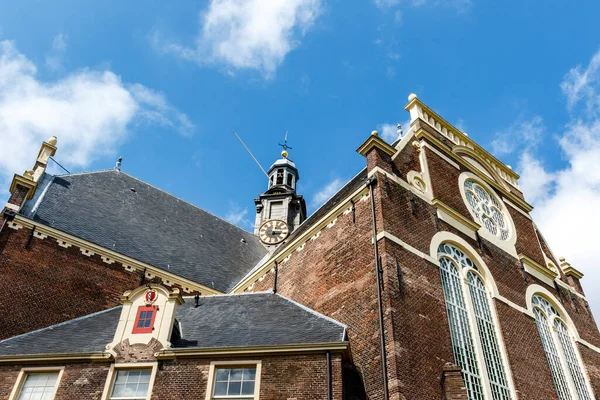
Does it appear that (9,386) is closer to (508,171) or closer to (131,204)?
(131,204)

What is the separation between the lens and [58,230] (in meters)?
18.5

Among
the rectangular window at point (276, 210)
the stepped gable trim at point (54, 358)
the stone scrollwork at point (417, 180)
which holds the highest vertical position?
the rectangular window at point (276, 210)

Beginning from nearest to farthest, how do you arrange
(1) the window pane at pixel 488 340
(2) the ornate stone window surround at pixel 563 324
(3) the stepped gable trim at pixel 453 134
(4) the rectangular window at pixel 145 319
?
(4) the rectangular window at pixel 145 319
(1) the window pane at pixel 488 340
(2) the ornate stone window surround at pixel 563 324
(3) the stepped gable trim at pixel 453 134

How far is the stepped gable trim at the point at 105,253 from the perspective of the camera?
59.0 feet

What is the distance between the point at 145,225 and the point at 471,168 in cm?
1418

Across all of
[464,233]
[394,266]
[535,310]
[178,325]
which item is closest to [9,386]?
[178,325]

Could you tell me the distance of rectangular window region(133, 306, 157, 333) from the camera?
1292 centimetres

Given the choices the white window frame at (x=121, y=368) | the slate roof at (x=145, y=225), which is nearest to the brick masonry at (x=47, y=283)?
the slate roof at (x=145, y=225)

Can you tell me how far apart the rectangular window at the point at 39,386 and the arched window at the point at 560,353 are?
14.8 meters

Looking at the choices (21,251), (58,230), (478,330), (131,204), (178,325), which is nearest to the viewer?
(178,325)

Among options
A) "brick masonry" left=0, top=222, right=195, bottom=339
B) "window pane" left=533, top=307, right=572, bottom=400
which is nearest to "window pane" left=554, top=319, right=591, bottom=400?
"window pane" left=533, top=307, right=572, bottom=400

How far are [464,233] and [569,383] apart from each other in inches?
238

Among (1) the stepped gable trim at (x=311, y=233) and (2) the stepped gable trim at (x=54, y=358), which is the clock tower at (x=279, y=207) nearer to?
(1) the stepped gable trim at (x=311, y=233)

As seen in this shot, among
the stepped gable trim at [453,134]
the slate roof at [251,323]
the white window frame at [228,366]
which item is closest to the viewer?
the white window frame at [228,366]
